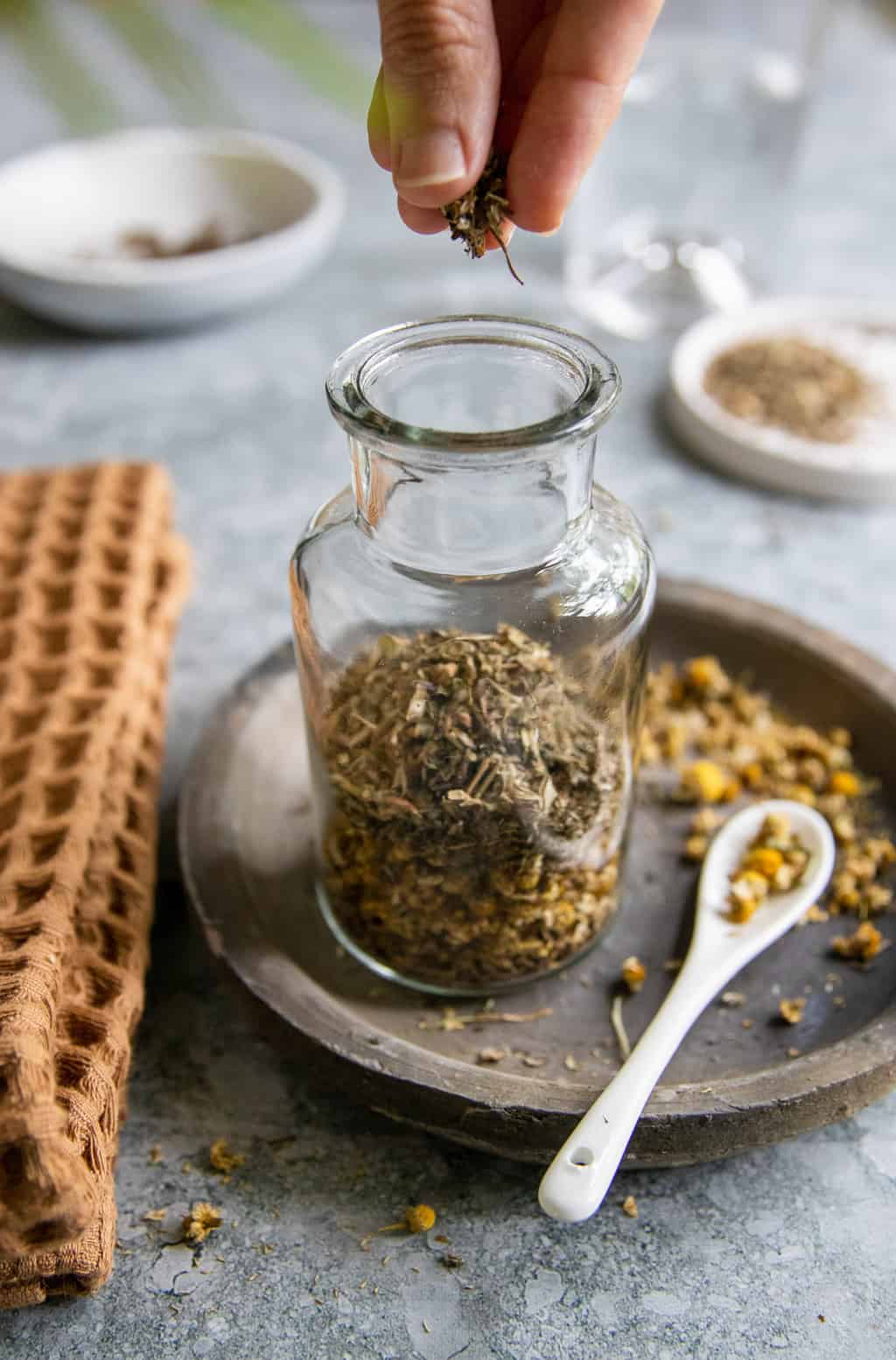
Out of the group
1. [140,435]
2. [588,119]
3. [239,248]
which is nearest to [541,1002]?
[588,119]

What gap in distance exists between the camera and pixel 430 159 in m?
0.59

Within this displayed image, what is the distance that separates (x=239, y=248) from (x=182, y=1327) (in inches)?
51.3

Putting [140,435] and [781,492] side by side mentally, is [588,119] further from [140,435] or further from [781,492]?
[140,435]

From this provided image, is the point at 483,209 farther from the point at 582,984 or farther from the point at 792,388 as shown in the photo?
the point at 792,388

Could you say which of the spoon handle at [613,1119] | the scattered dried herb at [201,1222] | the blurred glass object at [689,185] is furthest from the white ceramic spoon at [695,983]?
the blurred glass object at [689,185]

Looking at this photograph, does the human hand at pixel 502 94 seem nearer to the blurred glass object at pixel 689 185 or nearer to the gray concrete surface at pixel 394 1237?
the gray concrete surface at pixel 394 1237

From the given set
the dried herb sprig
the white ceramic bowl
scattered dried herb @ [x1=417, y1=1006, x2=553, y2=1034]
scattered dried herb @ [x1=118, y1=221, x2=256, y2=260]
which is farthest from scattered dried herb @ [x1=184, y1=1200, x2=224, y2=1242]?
scattered dried herb @ [x1=118, y1=221, x2=256, y2=260]

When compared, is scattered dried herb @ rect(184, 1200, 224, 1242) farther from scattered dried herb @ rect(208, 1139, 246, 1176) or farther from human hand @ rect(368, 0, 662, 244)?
human hand @ rect(368, 0, 662, 244)

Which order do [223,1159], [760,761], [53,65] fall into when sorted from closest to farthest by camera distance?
[53,65] → [223,1159] → [760,761]

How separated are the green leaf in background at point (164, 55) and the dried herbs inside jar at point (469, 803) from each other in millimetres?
441

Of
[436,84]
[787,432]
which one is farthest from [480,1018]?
[787,432]

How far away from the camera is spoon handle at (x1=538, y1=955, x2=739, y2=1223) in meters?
0.58

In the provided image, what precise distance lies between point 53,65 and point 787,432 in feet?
4.12

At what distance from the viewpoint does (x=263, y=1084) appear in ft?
2.43
